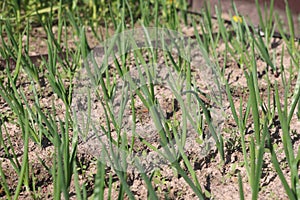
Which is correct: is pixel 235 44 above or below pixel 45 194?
above

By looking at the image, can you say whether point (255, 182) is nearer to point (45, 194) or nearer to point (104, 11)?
point (45, 194)

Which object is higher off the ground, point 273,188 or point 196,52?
point 196,52

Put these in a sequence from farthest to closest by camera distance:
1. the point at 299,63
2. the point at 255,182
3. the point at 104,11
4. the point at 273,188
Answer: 1. the point at 104,11
2. the point at 299,63
3. the point at 273,188
4. the point at 255,182

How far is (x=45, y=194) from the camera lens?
1854 mm

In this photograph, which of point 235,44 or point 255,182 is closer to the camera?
point 255,182

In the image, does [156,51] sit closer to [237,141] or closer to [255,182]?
[237,141]

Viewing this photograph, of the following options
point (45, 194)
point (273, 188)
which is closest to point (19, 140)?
point (45, 194)

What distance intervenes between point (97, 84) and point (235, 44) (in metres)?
0.62

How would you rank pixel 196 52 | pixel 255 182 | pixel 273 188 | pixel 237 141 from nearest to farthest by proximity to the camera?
1. pixel 255 182
2. pixel 273 188
3. pixel 237 141
4. pixel 196 52

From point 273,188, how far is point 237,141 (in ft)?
0.90

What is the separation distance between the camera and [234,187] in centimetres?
184

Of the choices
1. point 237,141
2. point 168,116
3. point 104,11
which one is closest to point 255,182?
point 237,141

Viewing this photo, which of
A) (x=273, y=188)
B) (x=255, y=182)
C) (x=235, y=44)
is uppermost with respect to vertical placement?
(x=235, y=44)

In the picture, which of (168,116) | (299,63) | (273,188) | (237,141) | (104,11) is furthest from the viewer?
(104,11)
